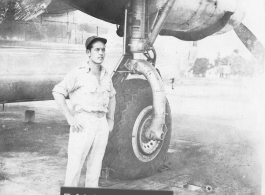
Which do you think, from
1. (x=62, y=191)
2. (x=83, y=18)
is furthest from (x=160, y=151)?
(x=83, y=18)

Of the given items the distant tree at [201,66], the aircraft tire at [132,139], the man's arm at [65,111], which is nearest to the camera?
the man's arm at [65,111]

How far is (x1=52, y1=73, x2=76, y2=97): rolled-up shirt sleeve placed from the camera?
7.60ft

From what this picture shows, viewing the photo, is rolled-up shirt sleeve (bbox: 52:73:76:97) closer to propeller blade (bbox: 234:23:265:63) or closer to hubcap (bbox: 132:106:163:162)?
hubcap (bbox: 132:106:163:162)

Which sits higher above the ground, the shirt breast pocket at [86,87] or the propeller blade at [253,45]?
the propeller blade at [253,45]

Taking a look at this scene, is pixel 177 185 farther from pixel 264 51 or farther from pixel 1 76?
pixel 1 76

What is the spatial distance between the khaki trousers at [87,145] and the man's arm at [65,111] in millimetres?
41

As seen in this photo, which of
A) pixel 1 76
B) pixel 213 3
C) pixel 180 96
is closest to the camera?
pixel 1 76

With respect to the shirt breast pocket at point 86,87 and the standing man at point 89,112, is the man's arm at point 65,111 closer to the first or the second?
the standing man at point 89,112

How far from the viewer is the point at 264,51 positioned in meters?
3.10

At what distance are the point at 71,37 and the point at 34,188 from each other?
1.56 meters

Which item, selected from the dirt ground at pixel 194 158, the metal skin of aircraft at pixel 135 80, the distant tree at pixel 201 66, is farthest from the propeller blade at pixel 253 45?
the distant tree at pixel 201 66

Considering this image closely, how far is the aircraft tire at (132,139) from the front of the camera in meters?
2.80

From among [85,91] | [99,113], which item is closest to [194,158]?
[99,113]

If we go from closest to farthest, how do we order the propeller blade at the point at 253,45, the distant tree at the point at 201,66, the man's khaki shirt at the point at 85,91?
the man's khaki shirt at the point at 85,91 → the propeller blade at the point at 253,45 → the distant tree at the point at 201,66
